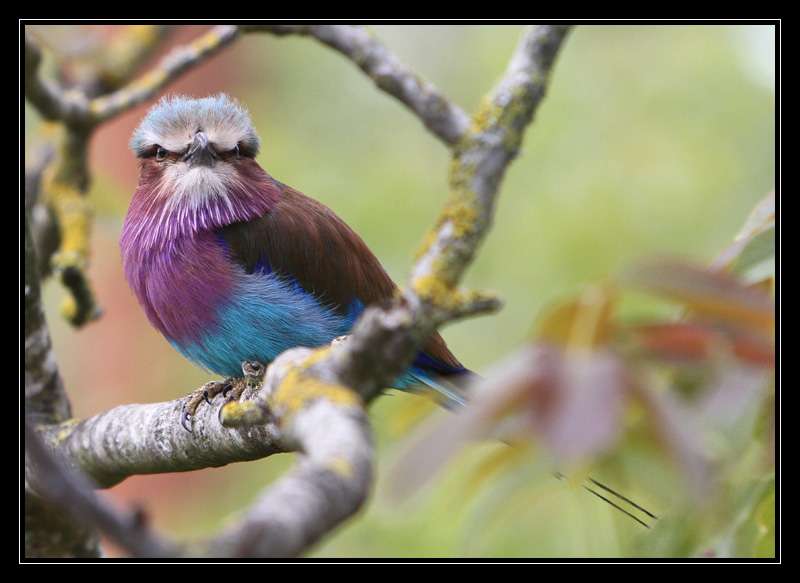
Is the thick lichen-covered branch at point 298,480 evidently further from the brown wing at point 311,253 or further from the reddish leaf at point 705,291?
the brown wing at point 311,253

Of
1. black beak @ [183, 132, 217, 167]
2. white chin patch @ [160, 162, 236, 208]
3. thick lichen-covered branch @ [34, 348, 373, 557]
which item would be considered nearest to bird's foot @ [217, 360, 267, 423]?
thick lichen-covered branch @ [34, 348, 373, 557]

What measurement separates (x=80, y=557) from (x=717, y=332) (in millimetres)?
2363

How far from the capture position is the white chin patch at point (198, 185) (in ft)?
10.9

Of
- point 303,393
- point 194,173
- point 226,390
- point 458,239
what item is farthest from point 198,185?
point 303,393

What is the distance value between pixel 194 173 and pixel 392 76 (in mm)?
740

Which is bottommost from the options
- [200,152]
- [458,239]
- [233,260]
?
[458,239]

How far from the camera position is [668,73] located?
22.2 feet

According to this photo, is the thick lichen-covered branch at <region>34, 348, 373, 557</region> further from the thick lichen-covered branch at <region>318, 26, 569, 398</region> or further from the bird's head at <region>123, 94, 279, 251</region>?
the bird's head at <region>123, 94, 279, 251</region>

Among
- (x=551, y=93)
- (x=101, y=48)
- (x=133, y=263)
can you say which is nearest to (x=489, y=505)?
(x=133, y=263)

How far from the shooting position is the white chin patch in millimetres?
3311

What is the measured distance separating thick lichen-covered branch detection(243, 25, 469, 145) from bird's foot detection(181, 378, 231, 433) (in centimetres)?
103

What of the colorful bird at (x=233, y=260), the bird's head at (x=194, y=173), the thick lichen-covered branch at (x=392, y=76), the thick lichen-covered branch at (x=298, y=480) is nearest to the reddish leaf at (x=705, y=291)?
the thick lichen-covered branch at (x=298, y=480)

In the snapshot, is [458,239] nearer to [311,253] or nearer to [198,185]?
[311,253]

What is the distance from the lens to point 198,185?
331cm
